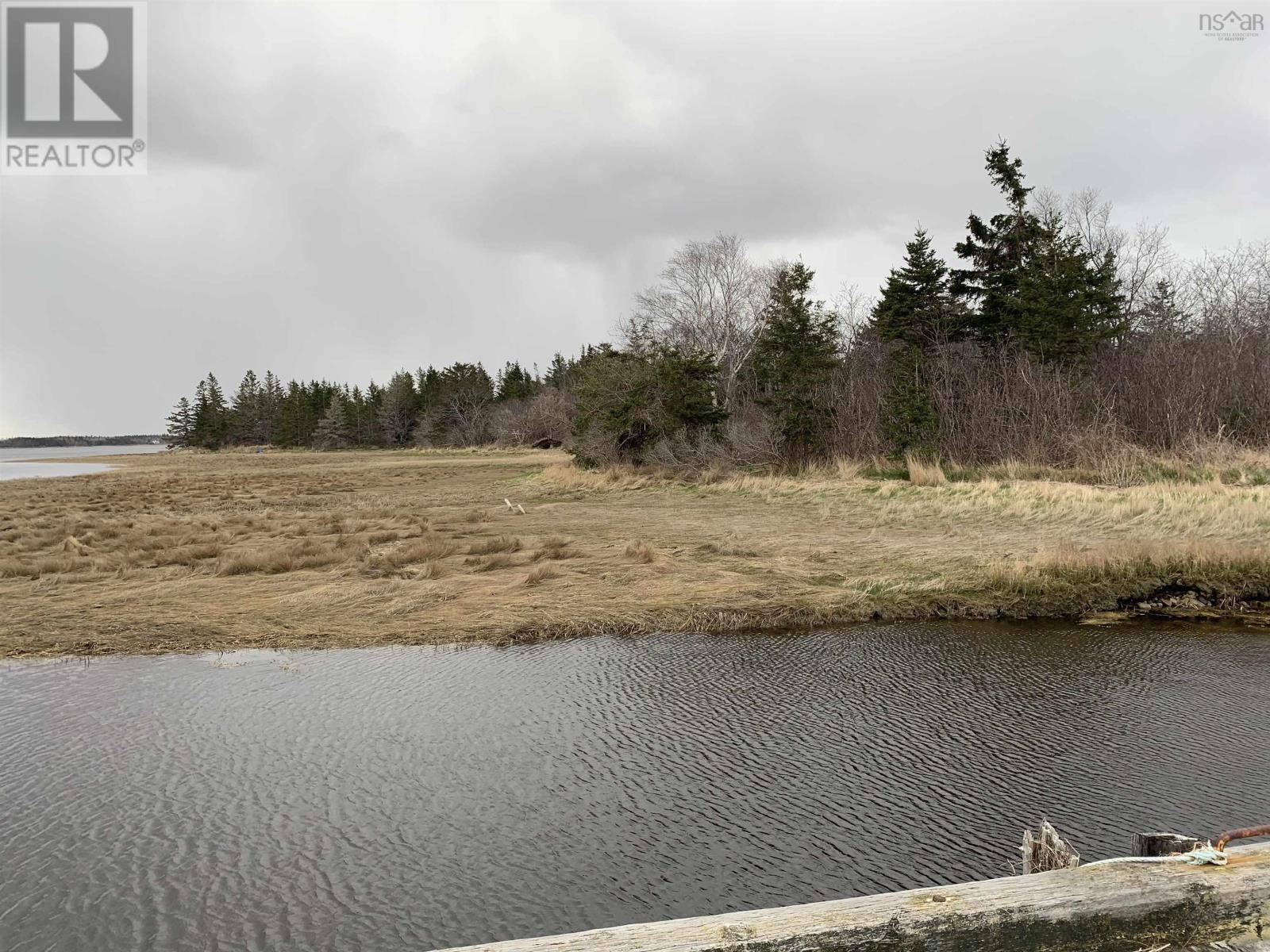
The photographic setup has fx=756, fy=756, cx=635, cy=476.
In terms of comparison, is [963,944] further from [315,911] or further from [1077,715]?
[1077,715]

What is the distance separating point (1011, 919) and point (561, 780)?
12.7ft

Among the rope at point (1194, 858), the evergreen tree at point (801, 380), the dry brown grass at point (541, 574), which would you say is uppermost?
the evergreen tree at point (801, 380)

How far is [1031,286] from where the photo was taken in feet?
99.0

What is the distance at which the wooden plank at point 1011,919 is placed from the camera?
2.55 metres

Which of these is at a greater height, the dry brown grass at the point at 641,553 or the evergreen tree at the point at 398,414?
the evergreen tree at the point at 398,414

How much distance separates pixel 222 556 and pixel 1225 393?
95.2 feet

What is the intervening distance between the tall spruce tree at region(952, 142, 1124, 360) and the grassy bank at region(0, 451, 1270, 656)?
987cm

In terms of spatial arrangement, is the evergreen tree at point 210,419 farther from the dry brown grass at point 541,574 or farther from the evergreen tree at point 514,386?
the dry brown grass at point 541,574

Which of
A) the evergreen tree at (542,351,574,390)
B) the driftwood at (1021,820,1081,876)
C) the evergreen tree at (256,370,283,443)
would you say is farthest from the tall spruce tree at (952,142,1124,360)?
the evergreen tree at (256,370,283,443)

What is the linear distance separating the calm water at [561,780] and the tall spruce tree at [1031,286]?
22.9 metres

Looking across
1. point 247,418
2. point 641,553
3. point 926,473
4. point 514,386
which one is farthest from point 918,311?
point 247,418

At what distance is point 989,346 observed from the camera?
108 ft

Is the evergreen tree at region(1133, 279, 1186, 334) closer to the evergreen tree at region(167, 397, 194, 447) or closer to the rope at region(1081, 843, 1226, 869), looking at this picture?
the rope at region(1081, 843, 1226, 869)

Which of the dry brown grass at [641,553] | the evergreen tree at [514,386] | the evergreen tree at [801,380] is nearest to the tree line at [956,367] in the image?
the evergreen tree at [801,380]
